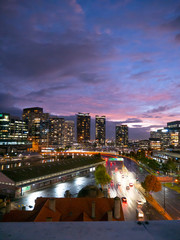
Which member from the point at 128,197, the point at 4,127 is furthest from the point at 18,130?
the point at 128,197

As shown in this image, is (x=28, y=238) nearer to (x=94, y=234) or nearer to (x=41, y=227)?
(x=41, y=227)

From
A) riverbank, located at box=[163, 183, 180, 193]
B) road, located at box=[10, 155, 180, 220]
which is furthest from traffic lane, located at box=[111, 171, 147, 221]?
riverbank, located at box=[163, 183, 180, 193]

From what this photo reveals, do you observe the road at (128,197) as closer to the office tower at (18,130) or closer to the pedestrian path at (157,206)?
the pedestrian path at (157,206)

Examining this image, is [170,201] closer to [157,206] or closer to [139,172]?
[157,206]

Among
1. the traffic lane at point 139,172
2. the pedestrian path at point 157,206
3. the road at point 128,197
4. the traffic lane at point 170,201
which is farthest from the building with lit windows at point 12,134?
the traffic lane at point 170,201

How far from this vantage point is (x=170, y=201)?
141 feet

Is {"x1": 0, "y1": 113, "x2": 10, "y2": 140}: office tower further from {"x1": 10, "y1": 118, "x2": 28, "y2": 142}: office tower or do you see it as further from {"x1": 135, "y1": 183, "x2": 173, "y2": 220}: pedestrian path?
{"x1": 135, "y1": 183, "x2": 173, "y2": 220}: pedestrian path

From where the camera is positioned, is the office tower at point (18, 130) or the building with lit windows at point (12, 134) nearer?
the building with lit windows at point (12, 134)

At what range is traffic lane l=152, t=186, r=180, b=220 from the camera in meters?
36.5

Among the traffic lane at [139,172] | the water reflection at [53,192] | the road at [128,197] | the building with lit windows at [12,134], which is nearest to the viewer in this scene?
the road at [128,197]

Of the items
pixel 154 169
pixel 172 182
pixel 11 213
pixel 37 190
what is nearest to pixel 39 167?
pixel 37 190

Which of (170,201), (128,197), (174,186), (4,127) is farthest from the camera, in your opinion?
(4,127)

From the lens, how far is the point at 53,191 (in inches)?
1948

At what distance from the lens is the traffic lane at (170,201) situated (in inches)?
1438
